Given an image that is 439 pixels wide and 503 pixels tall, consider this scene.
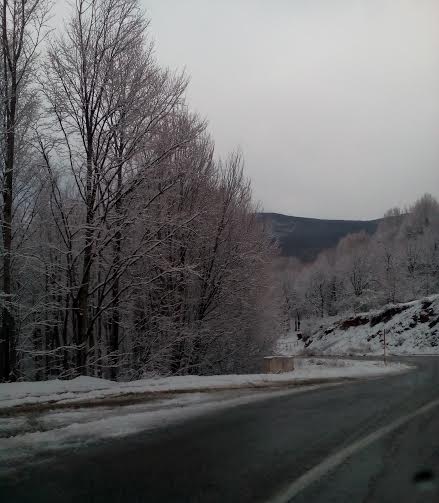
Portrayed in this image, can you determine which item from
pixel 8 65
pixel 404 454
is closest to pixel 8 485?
pixel 404 454

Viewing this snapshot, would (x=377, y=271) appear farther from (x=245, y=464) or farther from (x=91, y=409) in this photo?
(x=245, y=464)

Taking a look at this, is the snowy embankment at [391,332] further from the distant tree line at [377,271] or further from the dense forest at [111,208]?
the dense forest at [111,208]

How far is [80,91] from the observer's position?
40.1 ft

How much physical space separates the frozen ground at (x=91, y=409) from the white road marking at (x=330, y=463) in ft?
8.39

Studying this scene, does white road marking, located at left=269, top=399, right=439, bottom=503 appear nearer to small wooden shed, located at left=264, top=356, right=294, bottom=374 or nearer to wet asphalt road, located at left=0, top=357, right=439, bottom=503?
wet asphalt road, located at left=0, top=357, right=439, bottom=503

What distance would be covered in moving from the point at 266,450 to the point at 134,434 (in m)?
1.78

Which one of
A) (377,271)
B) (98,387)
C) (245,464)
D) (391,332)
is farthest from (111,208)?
(377,271)

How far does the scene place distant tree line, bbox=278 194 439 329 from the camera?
2685 inches

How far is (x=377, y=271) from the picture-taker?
72.4 meters

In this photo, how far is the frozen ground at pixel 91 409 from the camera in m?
5.77

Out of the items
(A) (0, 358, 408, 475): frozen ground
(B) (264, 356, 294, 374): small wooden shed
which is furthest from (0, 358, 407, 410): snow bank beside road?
(B) (264, 356, 294, 374): small wooden shed

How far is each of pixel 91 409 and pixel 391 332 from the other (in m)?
41.4

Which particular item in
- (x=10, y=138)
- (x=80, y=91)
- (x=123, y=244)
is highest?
(x=80, y=91)

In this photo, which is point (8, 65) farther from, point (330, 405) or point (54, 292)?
point (330, 405)
